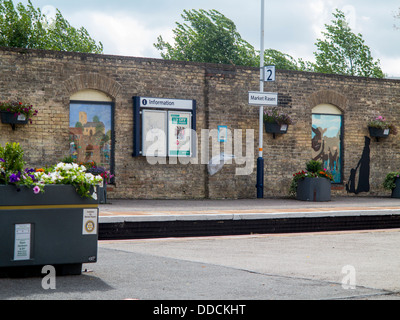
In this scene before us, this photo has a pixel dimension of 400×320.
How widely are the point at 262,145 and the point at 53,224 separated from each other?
13.4 meters

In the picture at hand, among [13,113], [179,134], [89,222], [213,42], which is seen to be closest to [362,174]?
[179,134]

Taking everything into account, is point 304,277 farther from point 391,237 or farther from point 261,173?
point 261,173

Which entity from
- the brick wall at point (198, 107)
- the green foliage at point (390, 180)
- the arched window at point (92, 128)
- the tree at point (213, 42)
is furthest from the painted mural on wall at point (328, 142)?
the tree at point (213, 42)

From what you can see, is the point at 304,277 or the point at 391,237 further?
the point at 391,237

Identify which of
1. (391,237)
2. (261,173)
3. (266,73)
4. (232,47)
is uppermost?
(232,47)

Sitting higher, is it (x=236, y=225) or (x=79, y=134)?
(x=79, y=134)

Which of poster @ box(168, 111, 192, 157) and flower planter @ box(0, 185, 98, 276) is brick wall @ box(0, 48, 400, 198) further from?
flower planter @ box(0, 185, 98, 276)

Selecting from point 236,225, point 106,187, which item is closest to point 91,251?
point 236,225

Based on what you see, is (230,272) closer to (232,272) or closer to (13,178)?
(232,272)

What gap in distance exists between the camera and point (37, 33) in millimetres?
44719

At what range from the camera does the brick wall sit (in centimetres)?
1655

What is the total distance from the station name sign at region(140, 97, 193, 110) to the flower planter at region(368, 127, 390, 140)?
6.70 m

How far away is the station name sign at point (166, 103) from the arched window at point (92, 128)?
0.90 metres
